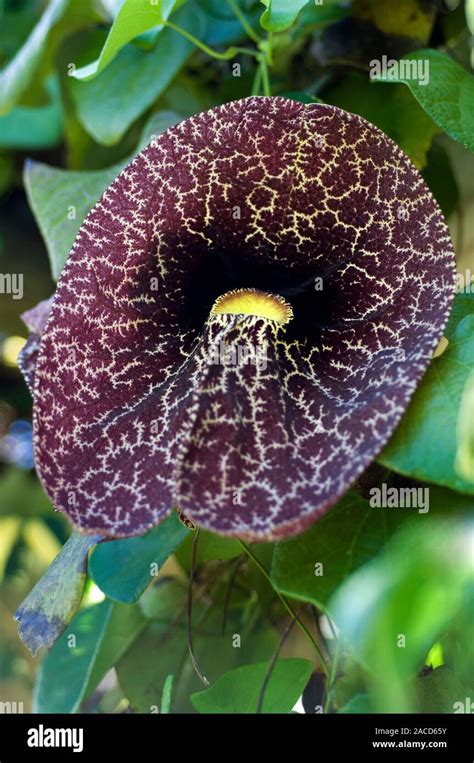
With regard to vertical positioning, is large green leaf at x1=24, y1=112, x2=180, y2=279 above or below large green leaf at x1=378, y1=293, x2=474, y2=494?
above

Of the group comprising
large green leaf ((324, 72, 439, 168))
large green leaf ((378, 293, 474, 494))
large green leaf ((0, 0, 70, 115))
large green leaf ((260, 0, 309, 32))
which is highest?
large green leaf ((0, 0, 70, 115))

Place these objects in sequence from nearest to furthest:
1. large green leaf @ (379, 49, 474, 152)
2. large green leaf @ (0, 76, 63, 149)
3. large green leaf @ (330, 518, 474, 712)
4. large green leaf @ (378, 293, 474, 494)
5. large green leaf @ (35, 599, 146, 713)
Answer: large green leaf @ (330, 518, 474, 712), large green leaf @ (378, 293, 474, 494), large green leaf @ (379, 49, 474, 152), large green leaf @ (35, 599, 146, 713), large green leaf @ (0, 76, 63, 149)

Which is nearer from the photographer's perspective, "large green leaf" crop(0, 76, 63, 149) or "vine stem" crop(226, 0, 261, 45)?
"vine stem" crop(226, 0, 261, 45)

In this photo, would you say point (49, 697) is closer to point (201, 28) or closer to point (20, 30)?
point (201, 28)

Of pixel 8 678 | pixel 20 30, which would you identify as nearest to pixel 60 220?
pixel 20 30

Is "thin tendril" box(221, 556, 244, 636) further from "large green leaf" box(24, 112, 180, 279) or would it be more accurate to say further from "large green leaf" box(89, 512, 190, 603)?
"large green leaf" box(24, 112, 180, 279)

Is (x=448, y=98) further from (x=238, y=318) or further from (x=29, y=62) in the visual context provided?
(x=29, y=62)

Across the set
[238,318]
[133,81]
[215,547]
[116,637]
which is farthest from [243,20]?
[116,637]

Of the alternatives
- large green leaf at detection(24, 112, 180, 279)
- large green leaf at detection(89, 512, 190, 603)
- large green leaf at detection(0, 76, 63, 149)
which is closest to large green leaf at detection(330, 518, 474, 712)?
large green leaf at detection(89, 512, 190, 603)
